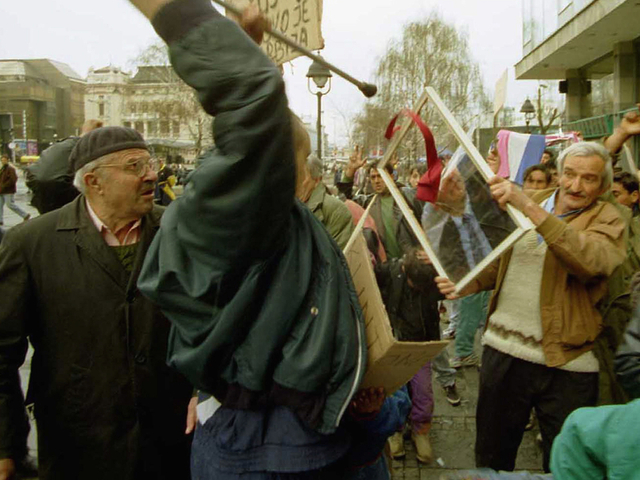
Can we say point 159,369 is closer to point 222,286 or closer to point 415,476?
point 222,286

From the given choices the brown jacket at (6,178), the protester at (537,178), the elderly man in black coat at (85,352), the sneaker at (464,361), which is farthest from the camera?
the brown jacket at (6,178)

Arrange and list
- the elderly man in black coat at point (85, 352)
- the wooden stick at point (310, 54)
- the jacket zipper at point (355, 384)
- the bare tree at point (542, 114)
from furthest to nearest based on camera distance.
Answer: the bare tree at point (542, 114) → the elderly man in black coat at point (85, 352) → the wooden stick at point (310, 54) → the jacket zipper at point (355, 384)

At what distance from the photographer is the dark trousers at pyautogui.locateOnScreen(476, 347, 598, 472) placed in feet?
8.71

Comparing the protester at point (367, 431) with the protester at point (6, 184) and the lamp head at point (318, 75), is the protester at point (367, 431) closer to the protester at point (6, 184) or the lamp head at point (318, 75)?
Answer: the lamp head at point (318, 75)

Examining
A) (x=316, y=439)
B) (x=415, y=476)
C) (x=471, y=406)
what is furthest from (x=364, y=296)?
(x=471, y=406)

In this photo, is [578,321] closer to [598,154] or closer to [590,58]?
[598,154]

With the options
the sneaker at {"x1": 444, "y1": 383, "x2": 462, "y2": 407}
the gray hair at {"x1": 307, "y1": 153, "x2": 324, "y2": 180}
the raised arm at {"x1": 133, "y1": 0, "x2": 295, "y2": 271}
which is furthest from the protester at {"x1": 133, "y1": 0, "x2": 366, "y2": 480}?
the sneaker at {"x1": 444, "y1": 383, "x2": 462, "y2": 407}

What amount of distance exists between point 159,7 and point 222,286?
0.61 meters

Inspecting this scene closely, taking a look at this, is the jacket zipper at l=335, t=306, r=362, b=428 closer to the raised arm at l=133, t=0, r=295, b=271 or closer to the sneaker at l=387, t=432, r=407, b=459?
the raised arm at l=133, t=0, r=295, b=271

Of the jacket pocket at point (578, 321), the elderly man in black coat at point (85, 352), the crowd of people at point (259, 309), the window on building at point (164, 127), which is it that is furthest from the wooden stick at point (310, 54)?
the window on building at point (164, 127)

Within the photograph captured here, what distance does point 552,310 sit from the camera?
8.66ft

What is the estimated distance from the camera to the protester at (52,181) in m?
3.46

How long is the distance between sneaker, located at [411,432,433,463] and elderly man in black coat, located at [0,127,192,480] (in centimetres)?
207

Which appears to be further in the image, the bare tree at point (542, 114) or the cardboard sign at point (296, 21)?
the bare tree at point (542, 114)
